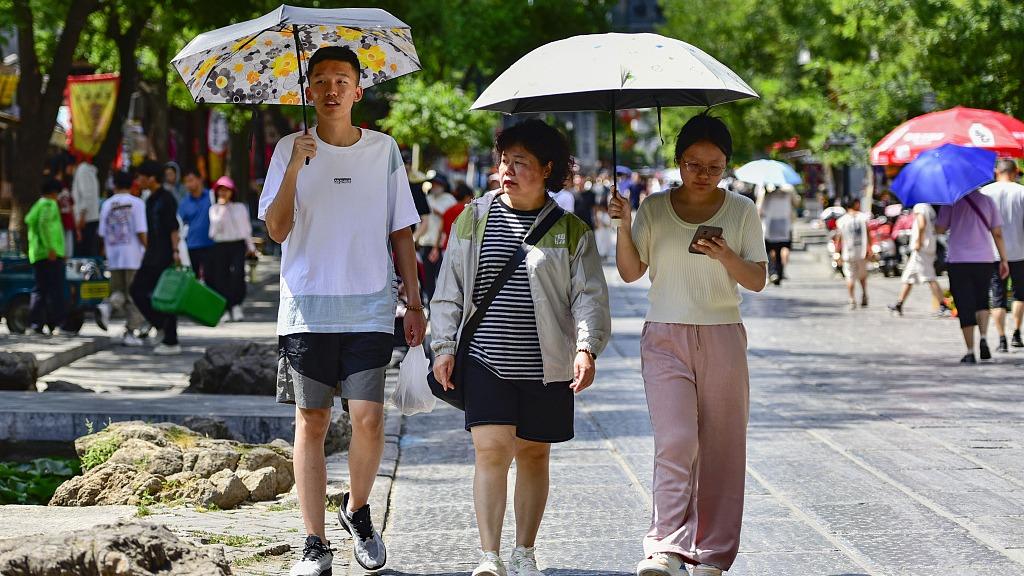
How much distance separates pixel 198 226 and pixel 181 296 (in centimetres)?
339

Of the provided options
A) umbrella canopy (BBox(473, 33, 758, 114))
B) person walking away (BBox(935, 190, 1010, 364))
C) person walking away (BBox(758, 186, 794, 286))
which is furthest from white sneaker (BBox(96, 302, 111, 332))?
umbrella canopy (BBox(473, 33, 758, 114))

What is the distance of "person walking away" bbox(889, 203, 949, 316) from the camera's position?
17.1 metres

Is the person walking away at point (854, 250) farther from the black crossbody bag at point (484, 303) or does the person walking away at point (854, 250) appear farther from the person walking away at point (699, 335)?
the black crossbody bag at point (484, 303)

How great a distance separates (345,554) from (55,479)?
2.57 meters

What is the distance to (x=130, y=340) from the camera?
1582cm

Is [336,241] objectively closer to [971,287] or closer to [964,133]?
[971,287]

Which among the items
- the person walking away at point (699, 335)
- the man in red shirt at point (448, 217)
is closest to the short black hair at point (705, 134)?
the person walking away at point (699, 335)

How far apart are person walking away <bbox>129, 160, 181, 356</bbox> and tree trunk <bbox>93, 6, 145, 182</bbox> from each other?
7054mm

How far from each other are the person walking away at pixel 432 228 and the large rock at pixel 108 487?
307 inches

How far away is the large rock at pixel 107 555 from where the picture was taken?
4578 millimetres

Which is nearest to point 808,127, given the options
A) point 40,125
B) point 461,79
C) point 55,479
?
point 461,79

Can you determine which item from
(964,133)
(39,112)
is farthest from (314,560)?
(39,112)

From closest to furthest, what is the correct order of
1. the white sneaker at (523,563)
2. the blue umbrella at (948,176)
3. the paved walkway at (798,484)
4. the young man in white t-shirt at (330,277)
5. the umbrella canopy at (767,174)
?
the white sneaker at (523,563), the young man in white t-shirt at (330,277), the paved walkway at (798,484), the blue umbrella at (948,176), the umbrella canopy at (767,174)

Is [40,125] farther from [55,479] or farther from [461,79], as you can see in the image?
[461,79]
